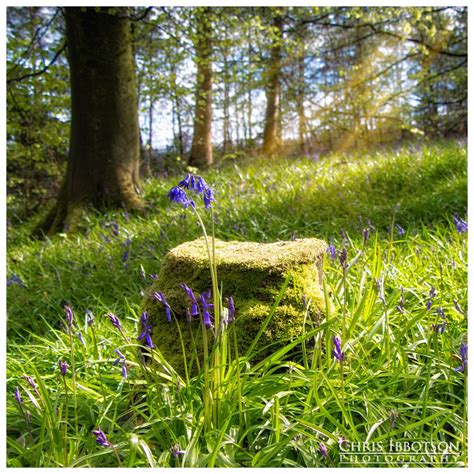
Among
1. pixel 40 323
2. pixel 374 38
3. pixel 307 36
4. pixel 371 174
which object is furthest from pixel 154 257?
pixel 374 38

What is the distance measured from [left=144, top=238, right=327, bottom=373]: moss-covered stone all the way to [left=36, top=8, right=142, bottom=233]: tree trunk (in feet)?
14.1

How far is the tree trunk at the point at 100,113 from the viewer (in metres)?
5.77

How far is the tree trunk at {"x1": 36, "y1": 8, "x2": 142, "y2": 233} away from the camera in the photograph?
18.9ft

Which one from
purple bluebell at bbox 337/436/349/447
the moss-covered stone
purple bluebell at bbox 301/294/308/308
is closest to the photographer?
purple bluebell at bbox 337/436/349/447

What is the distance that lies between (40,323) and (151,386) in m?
2.22

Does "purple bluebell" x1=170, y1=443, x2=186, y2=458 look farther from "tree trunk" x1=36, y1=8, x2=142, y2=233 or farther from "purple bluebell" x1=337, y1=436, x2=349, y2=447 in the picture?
"tree trunk" x1=36, y1=8, x2=142, y2=233

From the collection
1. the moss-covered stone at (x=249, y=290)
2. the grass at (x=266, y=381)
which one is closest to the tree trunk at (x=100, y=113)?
the grass at (x=266, y=381)

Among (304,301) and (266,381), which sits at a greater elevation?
(304,301)

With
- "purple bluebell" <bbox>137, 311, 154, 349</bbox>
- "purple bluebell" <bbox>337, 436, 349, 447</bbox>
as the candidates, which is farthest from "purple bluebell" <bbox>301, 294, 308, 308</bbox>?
"purple bluebell" <bbox>137, 311, 154, 349</bbox>

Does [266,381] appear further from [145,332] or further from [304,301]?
[145,332]

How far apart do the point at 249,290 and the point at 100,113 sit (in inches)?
192

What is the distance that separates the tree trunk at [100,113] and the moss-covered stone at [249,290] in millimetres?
4283

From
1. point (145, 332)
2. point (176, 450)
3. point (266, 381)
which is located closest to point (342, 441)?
point (266, 381)

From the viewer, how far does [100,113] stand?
19.3ft
